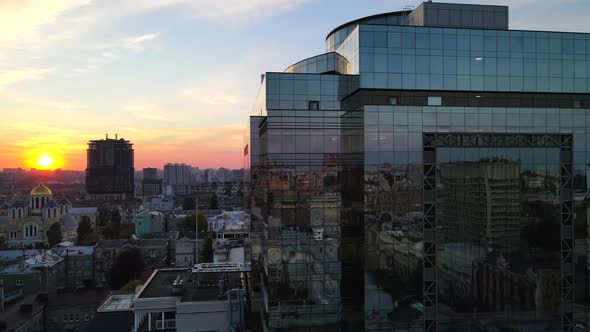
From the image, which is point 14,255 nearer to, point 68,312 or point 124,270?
point 124,270

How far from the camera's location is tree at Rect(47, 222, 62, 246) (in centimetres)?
10769

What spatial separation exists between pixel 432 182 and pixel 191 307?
1818 centimetres

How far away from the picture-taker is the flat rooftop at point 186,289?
109ft

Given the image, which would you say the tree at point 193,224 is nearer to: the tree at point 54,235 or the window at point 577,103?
the tree at point 54,235

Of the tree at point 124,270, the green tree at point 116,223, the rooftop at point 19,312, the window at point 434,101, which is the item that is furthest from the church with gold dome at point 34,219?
the window at point 434,101

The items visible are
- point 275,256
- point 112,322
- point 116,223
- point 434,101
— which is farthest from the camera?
point 116,223

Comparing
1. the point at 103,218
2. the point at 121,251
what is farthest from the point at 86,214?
the point at 121,251

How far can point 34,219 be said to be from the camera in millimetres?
111312

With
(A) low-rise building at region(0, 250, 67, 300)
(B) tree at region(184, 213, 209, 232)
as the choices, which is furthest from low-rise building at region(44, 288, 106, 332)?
(B) tree at region(184, 213, 209, 232)

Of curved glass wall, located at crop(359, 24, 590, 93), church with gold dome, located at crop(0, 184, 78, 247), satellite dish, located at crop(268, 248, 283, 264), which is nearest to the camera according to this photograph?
satellite dish, located at crop(268, 248, 283, 264)

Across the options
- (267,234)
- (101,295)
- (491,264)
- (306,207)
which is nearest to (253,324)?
(267,234)

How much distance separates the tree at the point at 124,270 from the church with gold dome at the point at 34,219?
1762 inches

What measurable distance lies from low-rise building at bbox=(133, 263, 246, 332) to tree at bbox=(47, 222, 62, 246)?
84.8 meters

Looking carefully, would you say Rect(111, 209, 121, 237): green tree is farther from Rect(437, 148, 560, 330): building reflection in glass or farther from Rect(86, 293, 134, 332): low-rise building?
Rect(437, 148, 560, 330): building reflection in glass
